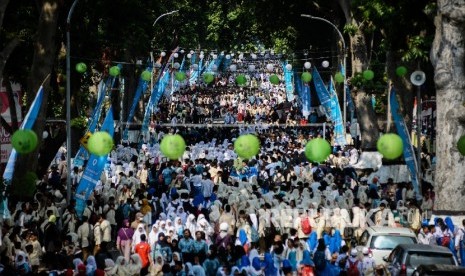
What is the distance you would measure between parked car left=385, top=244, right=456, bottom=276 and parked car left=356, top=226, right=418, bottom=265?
2034mm

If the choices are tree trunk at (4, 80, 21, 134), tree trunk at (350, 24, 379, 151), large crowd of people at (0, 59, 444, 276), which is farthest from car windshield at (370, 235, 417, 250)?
tree trunk at (350, 24, 379, 151)

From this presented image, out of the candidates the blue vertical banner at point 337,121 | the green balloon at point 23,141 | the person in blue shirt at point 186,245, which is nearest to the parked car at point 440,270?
the person in blue shirt at point 186,245

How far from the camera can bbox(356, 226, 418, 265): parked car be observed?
23188mm

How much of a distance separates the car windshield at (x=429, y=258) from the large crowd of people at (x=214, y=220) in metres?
0.55

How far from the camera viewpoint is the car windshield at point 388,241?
23328mm

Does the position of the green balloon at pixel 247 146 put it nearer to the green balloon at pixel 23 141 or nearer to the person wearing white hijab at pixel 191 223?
the person wearing white hijab at pixel 191 223

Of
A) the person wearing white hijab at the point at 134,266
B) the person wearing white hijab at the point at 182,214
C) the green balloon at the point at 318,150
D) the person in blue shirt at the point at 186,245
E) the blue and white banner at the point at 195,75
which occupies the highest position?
the blue and white banner at the point at 195,75

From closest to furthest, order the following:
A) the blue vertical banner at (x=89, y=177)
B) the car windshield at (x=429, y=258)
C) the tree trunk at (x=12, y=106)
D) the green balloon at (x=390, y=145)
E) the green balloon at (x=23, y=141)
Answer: the car windshield at (x=429, y=258) < the green balloon at (x=23, y=141) < the green balloon at (x=390, y=145) < the blue vertical banner at (x=89, y=177) < the tree trunk at (x=12, y=106)

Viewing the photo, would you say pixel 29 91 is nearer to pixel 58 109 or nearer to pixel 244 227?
pixel 244 227

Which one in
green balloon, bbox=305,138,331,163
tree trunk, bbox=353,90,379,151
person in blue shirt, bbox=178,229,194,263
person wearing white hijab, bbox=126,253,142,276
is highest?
tree trunk, bbox=353,90,379,151

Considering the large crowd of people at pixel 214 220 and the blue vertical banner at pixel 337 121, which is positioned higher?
the blue vertical banner at pixel 337 121

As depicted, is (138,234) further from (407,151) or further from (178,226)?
(407,151)

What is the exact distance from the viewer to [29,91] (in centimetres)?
3275

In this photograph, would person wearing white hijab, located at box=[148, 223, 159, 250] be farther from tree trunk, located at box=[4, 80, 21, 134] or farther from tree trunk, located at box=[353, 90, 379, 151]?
tree trunk, located at box=[353, 90, 379, 151]
